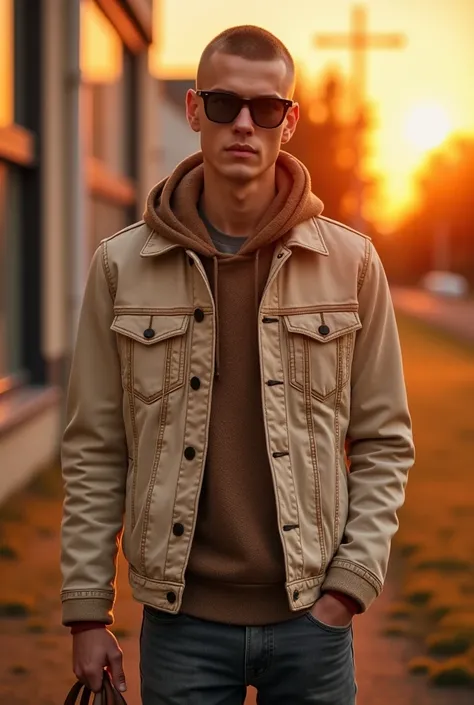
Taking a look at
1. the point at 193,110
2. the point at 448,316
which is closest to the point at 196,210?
the point at 193,110

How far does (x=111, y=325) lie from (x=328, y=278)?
482 mm

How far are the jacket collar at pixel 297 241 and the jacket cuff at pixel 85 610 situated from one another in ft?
2.47

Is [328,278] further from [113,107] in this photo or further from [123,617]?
[113,107]

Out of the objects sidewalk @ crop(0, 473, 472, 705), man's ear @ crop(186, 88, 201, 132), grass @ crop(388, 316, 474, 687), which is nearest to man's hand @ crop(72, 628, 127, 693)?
man's ear @ crop(186, 88, 201, 132)

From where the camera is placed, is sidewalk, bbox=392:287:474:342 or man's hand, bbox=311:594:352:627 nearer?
man's hand, bbox=311:594:352:627

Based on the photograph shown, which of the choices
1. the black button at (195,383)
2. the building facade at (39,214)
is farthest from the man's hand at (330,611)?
the building facade at (39,214)

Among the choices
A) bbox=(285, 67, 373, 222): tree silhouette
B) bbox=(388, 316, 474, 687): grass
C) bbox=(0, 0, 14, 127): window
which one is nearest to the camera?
bbox=(388, 316, 474, 687): grass

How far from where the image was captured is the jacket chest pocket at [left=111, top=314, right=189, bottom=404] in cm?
254

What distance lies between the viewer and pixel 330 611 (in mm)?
2529

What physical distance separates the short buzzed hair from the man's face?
0.04ft

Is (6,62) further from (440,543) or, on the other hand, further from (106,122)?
(440,543)

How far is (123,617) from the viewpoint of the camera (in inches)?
224

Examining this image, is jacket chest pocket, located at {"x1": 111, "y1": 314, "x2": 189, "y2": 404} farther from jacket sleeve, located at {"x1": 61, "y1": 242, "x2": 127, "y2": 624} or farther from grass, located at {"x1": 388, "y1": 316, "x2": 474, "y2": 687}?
grass, located at {"x1": 388, "y1": 316, "x2": 474, "y2": 687}

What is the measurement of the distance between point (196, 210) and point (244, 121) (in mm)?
234
